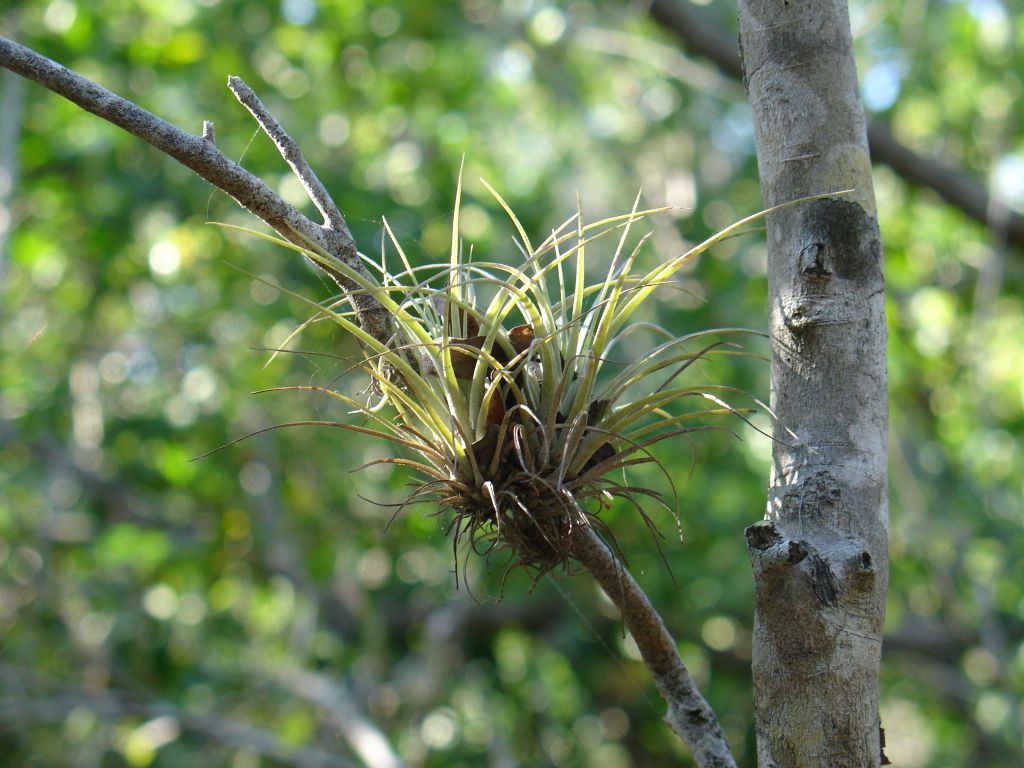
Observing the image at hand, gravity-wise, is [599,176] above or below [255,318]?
above

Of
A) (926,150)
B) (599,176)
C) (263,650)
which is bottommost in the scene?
(263,650)

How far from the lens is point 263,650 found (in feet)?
18.4

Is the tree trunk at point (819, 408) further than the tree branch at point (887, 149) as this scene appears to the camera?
No

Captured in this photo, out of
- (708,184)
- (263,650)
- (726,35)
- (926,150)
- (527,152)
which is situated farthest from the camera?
(527,152)

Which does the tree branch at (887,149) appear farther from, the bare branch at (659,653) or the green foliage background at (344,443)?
the bare branch at (659,653)

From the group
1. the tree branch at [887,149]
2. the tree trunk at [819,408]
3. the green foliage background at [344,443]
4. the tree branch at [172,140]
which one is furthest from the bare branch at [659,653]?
the tree branch at [887,149]

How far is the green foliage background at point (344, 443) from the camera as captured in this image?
465cm

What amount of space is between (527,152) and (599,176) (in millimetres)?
1369

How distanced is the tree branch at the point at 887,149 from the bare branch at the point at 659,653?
3837mm

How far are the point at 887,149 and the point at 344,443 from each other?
9.36ft

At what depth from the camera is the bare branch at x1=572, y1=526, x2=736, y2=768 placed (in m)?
1.26

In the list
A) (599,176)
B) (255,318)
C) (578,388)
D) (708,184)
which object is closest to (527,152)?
(599,176)

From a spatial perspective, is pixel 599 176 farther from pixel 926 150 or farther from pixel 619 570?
pixel 619 570

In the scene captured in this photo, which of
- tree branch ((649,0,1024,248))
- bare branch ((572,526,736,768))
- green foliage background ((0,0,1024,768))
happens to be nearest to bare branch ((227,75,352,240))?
bare branch ((572,526,736,768))
